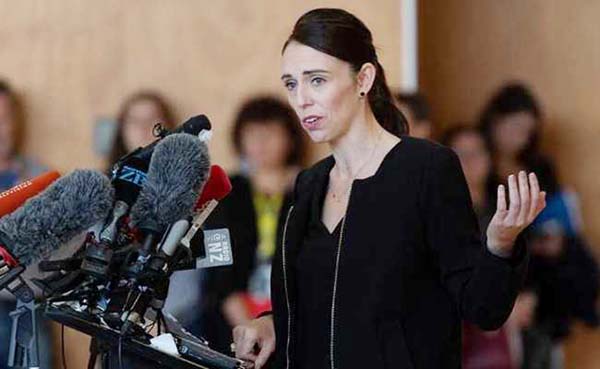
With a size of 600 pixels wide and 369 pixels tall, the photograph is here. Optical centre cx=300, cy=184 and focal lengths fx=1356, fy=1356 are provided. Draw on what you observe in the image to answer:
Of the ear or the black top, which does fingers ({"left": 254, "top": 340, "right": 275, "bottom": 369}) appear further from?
the ear

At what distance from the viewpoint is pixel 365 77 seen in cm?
210

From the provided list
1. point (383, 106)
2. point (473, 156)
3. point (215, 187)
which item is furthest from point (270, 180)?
point (215, 187)

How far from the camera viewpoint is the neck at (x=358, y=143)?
208cm

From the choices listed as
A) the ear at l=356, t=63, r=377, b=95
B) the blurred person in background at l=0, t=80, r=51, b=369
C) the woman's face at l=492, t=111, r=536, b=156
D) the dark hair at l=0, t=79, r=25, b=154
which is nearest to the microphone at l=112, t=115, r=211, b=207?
the ear at l=356, t=63, r=377, b=95

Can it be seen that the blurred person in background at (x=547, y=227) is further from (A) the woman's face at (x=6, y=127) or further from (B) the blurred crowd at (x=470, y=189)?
(A) the woman's face at (x=6, y=127)

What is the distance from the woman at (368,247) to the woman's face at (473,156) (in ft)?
6.30

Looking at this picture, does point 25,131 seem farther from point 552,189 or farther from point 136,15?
point 552,189

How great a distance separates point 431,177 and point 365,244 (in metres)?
0.14

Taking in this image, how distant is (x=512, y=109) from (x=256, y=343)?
2.41 metres

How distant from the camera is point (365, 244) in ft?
6.55

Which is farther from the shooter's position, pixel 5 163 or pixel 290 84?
pixel 5 163

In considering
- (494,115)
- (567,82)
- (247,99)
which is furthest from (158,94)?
(567,82)

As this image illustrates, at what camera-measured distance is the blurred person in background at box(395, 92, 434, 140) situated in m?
3.88

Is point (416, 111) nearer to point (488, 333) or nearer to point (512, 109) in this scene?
point (512, 109)
